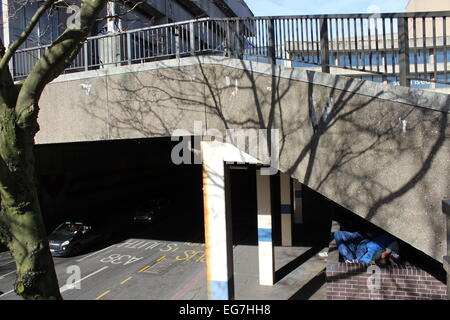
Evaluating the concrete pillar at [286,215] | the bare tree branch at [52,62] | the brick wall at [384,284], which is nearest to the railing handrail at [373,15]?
the bare tree branch at [52,62]

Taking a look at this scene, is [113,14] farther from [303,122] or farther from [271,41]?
[303,122]

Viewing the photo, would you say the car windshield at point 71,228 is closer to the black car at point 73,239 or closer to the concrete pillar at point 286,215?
the black car at point 73,239

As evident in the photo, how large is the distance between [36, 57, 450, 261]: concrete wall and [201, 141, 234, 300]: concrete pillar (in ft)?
2.82

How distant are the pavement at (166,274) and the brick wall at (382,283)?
125 inches

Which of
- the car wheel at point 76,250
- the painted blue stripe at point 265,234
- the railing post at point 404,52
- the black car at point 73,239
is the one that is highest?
the railing post at point 404,52

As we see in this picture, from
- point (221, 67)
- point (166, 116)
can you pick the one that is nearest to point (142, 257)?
point (166, 116)

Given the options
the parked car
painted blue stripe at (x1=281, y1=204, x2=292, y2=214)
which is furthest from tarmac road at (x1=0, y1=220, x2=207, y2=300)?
the parked car

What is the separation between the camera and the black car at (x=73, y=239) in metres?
16.6

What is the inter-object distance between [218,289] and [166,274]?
6133mm

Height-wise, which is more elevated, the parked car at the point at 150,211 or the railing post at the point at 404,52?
the railing post at the point at 404,52

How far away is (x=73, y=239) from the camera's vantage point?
1698 centimetres

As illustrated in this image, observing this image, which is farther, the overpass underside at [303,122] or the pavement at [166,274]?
the pavement at [166,274]

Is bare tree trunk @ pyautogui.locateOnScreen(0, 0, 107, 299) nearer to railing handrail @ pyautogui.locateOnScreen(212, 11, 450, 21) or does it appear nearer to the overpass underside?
the overpass underside

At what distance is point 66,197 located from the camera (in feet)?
81.3
